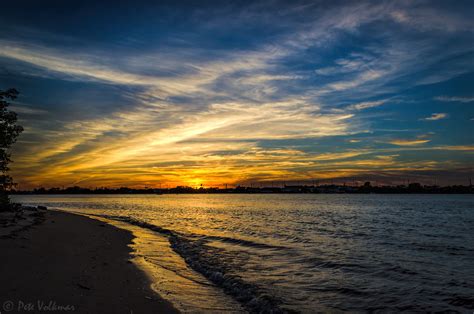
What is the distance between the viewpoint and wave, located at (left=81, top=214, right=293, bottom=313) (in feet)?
34.6

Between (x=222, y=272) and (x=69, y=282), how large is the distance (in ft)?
22.3

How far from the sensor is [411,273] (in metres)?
14.8

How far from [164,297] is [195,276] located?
3945 mm

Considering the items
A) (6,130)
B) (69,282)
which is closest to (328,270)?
(69,282)

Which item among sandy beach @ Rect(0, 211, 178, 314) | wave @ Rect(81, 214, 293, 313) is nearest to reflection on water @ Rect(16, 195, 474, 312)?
wave @ Rect(81, 214, 293, 313)

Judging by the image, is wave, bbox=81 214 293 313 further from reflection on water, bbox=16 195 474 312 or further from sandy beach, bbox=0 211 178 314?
sandy beach, bbox=0 211 178 314

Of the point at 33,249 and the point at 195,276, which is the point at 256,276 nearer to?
the point at 195,276

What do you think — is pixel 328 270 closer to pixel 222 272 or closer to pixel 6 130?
pixel 222 272

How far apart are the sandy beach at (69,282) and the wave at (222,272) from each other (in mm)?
2969

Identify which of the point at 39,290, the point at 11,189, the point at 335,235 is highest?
the point at 11,189

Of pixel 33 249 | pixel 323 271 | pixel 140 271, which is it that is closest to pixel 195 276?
pixel 140 271

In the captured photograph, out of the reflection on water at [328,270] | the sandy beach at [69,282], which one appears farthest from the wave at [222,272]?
the sandy beach at [69,282]

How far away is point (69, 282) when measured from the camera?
400 inches

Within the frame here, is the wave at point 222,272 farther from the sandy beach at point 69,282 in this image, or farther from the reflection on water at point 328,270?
the sandy beach at point 69,282
